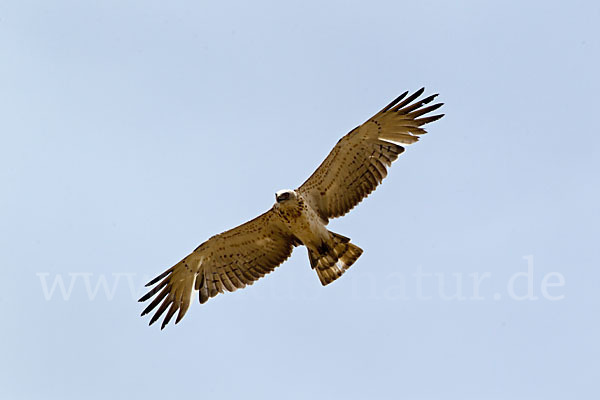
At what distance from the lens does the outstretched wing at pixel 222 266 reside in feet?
65.3

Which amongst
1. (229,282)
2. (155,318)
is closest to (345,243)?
(229,282)

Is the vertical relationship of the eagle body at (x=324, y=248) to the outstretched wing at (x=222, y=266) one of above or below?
Answer: below

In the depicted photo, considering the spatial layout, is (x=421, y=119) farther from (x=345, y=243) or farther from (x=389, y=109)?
(x=345, y=243)

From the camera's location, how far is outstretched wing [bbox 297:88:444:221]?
19.6 metres

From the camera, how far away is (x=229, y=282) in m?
20.1

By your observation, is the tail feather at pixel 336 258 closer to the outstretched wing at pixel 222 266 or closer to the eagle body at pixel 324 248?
the eagle body at pixel 324 248

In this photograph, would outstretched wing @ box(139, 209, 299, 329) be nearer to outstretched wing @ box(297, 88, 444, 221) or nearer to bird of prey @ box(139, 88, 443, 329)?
bird of prey @ box(139, 88, 443, 329)

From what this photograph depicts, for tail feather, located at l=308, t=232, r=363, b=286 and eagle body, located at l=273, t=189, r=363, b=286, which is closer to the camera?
eagle body, located at l=273, t=189, r=363, b=286

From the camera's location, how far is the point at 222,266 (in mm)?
20125

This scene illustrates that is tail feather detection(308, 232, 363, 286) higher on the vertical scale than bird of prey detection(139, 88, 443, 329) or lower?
lower

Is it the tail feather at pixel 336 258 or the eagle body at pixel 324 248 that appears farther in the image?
the tail feather at pixel 336 258

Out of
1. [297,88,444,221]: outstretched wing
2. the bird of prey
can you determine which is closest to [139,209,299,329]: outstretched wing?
the bird of prey

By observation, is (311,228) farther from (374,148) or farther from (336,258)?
(374,148)

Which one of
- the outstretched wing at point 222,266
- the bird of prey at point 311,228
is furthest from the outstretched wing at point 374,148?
the outstretched wing at point 222,266
